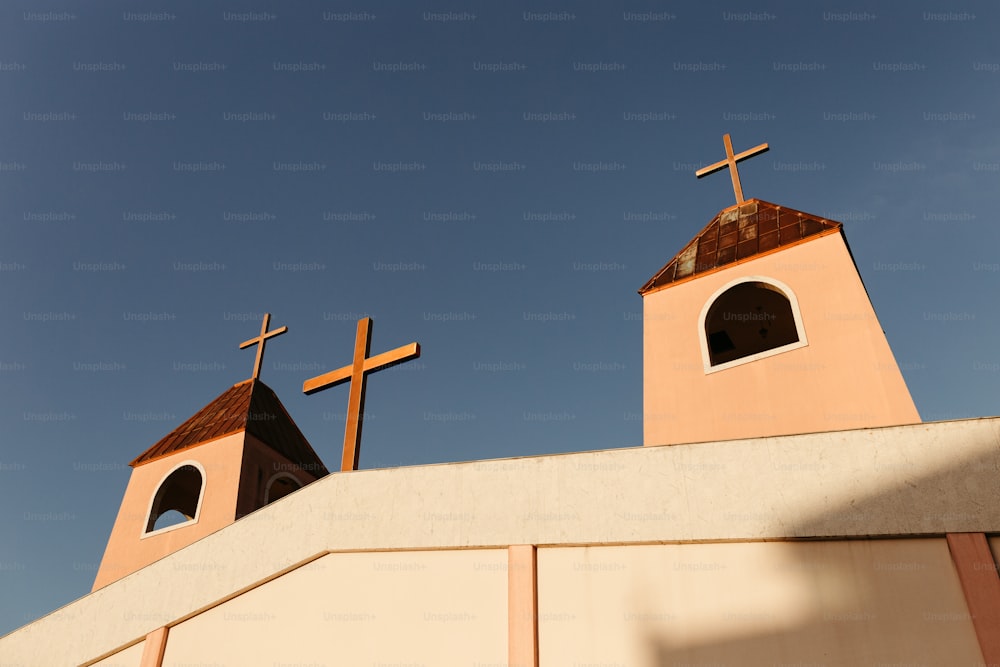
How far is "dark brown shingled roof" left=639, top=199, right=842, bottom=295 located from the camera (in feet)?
30.6

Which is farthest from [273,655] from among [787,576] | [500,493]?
[787,576]

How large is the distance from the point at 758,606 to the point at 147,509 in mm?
10369

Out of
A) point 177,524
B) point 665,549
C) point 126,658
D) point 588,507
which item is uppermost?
point 177,524

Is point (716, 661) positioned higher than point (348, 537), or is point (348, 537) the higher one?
point (348, 537)

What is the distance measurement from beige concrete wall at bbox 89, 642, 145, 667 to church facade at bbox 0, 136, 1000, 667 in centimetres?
2

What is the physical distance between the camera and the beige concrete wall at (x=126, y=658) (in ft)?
23.3

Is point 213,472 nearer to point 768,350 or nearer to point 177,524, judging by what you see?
point 177,524

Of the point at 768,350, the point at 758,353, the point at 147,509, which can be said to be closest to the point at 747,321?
the point at 768,350

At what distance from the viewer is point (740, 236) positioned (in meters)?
10.0

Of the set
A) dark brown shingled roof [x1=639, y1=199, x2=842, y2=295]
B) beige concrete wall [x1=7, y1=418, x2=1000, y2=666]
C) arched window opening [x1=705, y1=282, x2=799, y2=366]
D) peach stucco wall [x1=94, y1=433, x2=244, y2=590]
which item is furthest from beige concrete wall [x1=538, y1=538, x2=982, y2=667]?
peach stucco wall [x1=94, y1=433, x2=244, y2=590]

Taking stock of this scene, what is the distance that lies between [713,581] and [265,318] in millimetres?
10720

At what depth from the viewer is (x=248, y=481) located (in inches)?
467

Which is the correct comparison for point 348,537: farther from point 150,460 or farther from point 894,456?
point 150,460

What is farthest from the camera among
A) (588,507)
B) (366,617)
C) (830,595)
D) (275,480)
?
(275,480)
